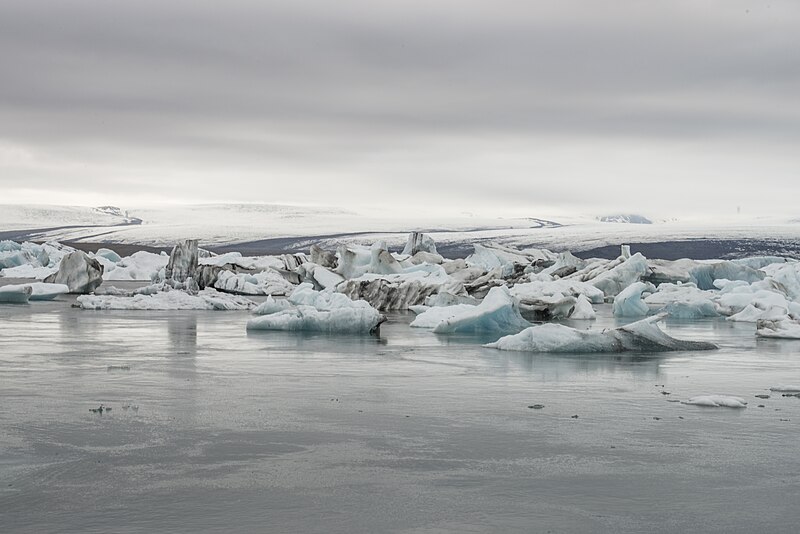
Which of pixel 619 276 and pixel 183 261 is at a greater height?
pixel 183 261

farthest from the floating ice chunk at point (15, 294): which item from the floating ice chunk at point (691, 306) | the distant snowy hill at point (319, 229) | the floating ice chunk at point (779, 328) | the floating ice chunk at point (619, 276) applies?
the distant snowy hill at point (319, 229)

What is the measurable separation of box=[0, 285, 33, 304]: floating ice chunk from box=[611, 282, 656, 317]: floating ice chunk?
10774mm

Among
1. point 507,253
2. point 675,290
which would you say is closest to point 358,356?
point 675,290

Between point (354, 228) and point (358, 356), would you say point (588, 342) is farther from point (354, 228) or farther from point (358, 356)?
point (354, 228)

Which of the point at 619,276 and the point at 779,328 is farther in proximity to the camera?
the point at 619,276

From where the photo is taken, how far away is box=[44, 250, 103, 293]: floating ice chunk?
2328 centimetres

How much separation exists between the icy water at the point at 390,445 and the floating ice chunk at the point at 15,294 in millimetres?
9894

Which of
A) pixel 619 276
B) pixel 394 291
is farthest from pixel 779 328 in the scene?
pixel 619 276

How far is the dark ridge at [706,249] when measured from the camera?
5878cm

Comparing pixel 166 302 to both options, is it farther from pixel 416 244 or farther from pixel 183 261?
pixel 416 244

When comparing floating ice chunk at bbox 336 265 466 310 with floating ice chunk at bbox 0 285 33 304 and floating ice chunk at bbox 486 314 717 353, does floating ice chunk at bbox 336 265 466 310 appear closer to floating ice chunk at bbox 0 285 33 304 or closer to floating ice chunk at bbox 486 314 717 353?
floating ice chunk at bbox 0 285 33 304

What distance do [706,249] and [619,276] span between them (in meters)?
39.5

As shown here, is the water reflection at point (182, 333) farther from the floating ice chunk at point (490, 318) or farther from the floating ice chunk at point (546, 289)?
the floating ice chunk at point (546, 289)

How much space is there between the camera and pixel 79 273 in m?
23.4
